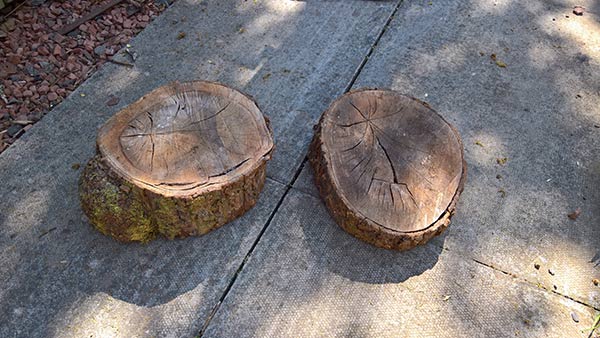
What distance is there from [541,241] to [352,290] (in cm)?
112

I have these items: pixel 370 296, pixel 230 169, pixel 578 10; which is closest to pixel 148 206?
pixel 230 169

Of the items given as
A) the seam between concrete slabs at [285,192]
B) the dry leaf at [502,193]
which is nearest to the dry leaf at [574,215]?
the dry leaf at [502,193]

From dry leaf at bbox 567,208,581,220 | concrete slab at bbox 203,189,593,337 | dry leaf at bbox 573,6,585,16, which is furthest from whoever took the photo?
dry leaf at bbox 573,6,585,16

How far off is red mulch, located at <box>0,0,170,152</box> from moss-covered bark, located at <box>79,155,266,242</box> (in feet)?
3.36

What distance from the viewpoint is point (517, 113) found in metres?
3.24

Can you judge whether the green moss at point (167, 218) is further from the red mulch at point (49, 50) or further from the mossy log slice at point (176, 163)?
the red mulch at point (49, 50)

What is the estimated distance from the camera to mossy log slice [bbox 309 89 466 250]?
2330mm

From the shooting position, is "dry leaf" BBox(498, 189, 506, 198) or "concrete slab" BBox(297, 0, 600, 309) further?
"dry leaf" BBox(498, 189, 506, 198)

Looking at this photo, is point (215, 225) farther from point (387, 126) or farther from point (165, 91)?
point (387, 126)

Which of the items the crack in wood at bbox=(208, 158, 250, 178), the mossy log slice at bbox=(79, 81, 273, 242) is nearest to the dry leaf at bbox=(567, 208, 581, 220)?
the mossy log slice at bbox=(79, 81, 273, 242)

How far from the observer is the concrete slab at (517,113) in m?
2.60

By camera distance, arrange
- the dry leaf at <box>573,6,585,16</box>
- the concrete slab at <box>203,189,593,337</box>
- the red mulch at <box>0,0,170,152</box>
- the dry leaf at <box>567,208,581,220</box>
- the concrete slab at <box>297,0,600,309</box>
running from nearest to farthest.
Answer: the concrete slab at <box>203,189,593,337</box>, the concrete slab at <box>297,0,600,309</box>, the dry leaf at <box>567,208,581,220</box>, the red mulch at <box>0,0,170,152</box>, the dry leaf at <box>573,6,585,16</box>

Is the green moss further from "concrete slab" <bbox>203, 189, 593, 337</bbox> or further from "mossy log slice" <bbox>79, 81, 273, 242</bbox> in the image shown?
"concrete slab" <bbox>203, 189, 593, 337</bbox>

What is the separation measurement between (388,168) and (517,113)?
1387mm
